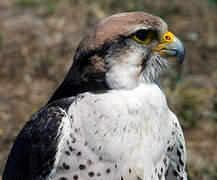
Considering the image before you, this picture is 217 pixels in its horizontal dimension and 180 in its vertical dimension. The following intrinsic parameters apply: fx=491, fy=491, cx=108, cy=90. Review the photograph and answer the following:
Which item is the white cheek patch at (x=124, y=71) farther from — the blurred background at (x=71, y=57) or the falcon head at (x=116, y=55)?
the blurred background at (x=71, y=57)

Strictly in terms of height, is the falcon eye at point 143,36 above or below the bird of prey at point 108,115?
above

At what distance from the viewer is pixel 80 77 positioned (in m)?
3.17

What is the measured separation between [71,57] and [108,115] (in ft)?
14.8

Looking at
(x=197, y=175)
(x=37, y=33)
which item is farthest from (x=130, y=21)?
(x=37, y=33)

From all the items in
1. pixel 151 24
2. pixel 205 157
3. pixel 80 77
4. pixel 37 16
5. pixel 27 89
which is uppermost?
pixel 151 24

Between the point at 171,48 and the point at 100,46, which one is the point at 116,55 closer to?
the point at 100,46

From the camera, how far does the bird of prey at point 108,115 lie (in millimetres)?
3096

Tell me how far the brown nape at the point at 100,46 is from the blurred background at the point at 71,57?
2485mm

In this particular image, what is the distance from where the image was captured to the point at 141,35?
3182 mm

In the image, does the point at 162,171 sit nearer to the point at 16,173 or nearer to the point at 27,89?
the point at 16,173

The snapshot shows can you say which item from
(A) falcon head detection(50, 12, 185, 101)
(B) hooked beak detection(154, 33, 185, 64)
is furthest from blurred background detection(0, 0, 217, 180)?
(A) falcon head detection(50, 12, 185, 101)

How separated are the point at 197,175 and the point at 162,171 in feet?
6.54

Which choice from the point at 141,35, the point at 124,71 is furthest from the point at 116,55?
the point at 141,35

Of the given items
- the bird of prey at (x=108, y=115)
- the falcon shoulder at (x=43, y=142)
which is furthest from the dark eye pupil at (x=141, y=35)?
the falcon shoulder at (x=43, y=142)
